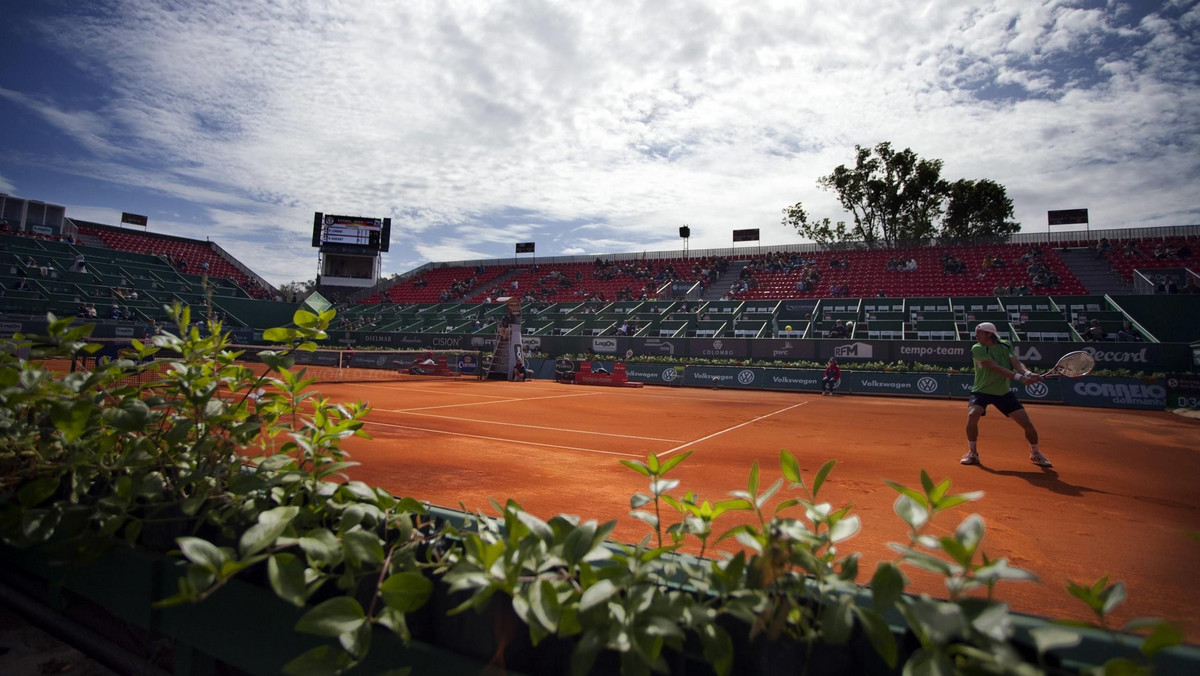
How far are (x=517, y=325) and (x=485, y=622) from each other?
25676 mm

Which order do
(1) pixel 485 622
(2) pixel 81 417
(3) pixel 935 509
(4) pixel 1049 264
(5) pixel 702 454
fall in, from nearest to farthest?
(3) pixel 935 509
(1) pixel 485 622
(2) pixel 81 417
(5) pixel 702 454
(4) pixel 1049 264

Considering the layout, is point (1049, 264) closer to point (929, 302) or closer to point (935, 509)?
point (929, 302)

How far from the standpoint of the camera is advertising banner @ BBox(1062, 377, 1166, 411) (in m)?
19.8

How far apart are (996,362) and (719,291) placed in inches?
1367

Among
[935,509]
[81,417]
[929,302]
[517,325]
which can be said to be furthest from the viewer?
[929,302]

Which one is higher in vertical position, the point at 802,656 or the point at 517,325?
the point at 517,325

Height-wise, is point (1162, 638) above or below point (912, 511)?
below

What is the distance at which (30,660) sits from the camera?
2.59 m

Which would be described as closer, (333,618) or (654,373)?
(333,618)

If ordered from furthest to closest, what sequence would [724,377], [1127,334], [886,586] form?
[724,377] → [1127,334] → [886,586]

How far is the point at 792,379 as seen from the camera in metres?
25.9

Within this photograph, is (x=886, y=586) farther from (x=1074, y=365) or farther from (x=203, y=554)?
(x=1074, y=365)

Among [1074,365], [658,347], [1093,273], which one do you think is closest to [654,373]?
[658,347]

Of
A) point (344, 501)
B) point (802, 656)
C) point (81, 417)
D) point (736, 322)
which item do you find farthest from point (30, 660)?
point (736, 322)
